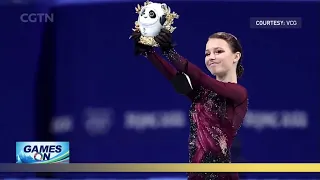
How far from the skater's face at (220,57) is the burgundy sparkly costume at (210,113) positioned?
0.06 m

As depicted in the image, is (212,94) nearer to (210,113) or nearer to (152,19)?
(210,113)

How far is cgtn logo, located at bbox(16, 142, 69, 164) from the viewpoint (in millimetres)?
2506

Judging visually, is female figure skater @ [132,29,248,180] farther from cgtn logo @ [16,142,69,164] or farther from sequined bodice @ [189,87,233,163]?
cgtn logo @ [16,142,69,164]

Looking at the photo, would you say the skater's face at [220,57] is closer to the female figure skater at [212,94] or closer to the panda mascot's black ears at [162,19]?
the female figure skater at [212,94]

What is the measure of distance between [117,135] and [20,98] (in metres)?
0.44

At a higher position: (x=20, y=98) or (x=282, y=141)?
(x=20, y=98)

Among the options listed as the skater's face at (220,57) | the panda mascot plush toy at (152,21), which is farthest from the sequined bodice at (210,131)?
the panda mascot plush toy at (152,21)

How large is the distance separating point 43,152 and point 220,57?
85cm

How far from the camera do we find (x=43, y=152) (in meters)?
2.51

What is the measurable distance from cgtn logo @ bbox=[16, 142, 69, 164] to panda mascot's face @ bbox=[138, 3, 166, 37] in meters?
0.60

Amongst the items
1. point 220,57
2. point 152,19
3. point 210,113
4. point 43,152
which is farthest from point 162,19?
point 43,152

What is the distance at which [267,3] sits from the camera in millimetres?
2516

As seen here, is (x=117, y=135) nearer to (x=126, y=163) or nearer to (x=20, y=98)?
(x=126, y=163)

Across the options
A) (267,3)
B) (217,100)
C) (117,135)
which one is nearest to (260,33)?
(267,3)
